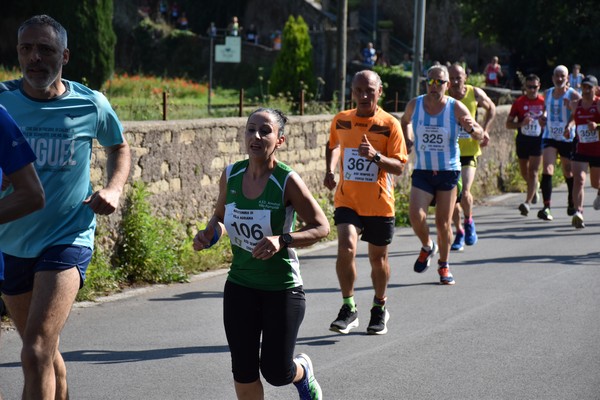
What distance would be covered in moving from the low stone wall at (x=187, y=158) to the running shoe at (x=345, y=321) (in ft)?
8.61

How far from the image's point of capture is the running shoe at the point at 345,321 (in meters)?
8.26

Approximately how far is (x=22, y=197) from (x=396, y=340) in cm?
439

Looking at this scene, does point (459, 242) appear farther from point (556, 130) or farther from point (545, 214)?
point (556, 130)

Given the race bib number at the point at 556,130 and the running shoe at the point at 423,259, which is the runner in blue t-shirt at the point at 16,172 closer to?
the running shoe at the point at 423,259

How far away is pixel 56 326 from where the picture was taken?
4.97 metres

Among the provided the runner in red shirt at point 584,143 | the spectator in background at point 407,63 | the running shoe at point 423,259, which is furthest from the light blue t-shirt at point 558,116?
the spectator in background at point 407,63

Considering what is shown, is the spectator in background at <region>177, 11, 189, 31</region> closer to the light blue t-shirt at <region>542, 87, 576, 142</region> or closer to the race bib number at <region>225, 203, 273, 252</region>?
the light blue t-shirt at <region>542, 87, 576, 142</region>

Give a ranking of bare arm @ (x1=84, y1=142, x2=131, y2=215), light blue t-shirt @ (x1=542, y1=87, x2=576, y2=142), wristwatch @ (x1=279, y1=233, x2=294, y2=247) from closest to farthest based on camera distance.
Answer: bare arm @ (x1=84, y1=142, x2=131, y2=215) → wristwatch @ (x1=279, y1=233, x2=294, y2=247) → light blue t-shirt @ (x1=542, y1=87, x2=576, y2=142)

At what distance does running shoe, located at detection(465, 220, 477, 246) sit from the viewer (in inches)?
508

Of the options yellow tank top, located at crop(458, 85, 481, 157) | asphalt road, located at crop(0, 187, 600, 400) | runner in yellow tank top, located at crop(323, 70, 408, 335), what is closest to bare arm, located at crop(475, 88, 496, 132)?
yellow tank top, located at crop(458, 85, 481, 157)

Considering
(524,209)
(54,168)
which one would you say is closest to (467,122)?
(54,168)

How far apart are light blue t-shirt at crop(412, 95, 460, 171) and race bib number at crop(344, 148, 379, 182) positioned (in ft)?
6.22

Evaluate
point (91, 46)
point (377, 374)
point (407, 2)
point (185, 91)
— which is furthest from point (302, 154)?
point (407, 2)

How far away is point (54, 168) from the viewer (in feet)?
16.9
